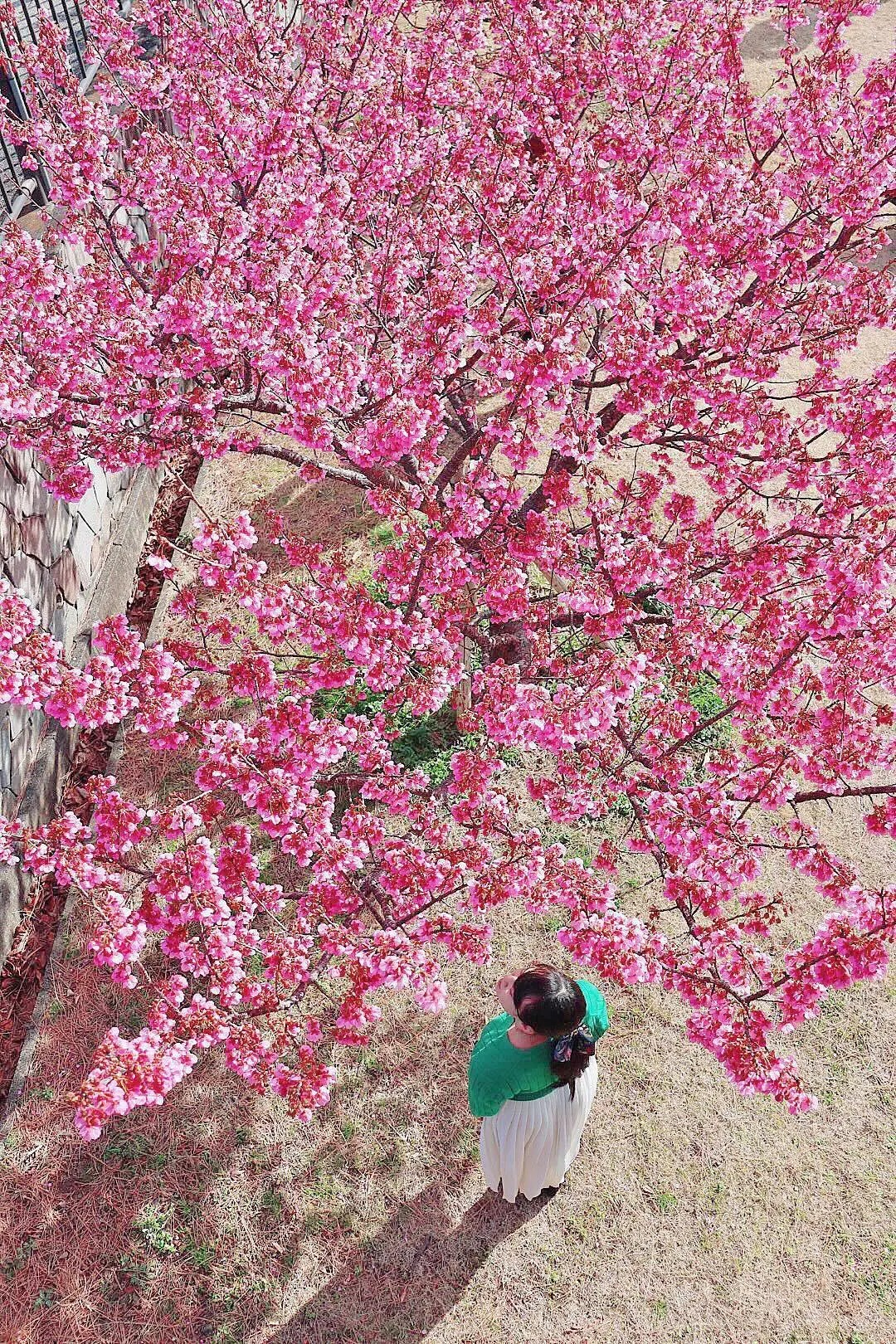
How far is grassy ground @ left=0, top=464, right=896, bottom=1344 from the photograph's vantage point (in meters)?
3.70

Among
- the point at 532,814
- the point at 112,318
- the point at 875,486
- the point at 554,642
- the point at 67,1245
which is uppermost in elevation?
the point at 112,318

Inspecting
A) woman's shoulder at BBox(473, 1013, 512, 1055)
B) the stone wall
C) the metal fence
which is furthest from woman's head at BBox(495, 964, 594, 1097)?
the metal fence

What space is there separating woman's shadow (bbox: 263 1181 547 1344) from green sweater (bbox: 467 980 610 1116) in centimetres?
80

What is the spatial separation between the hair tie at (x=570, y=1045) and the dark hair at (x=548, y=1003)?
0.26 feet

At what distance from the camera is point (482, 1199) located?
400 centimetres

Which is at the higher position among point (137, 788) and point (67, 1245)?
point (137, 788)

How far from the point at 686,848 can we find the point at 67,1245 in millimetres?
2985

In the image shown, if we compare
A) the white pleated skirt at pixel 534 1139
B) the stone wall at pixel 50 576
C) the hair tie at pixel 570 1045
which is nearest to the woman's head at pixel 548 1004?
the hair tie at pixel 570 1045

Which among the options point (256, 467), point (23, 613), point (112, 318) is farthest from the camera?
point (256, 467)

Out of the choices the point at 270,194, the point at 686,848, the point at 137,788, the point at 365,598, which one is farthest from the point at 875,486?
the point at 137,788

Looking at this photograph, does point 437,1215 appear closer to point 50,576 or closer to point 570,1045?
point 570,1045

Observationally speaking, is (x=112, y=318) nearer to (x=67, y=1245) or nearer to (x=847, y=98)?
(x=67, y=1245)

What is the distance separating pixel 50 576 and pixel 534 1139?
4062 millimetres

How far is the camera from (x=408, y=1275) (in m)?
3.79
